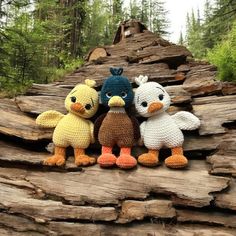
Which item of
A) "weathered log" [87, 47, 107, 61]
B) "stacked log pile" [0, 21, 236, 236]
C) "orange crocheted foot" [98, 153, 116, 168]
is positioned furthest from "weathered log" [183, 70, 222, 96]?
"weathered log" [87, 47, 107, 61]

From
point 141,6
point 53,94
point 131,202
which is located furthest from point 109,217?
point 141,6

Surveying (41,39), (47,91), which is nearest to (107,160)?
(47,91)

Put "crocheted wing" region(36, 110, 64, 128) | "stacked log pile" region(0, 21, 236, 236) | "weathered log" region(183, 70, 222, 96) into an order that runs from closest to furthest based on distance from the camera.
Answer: "stacked log pile" region(0, 21, 236, 236) < "crocheted wing" region(36, 110, 64, 128) < "weathered log" region(183, 70, 222, 96)

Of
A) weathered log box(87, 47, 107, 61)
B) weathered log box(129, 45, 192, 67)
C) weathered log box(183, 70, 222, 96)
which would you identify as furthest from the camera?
weathered log box(87, 47, 107, 61)

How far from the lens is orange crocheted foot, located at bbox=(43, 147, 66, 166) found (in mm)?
4332

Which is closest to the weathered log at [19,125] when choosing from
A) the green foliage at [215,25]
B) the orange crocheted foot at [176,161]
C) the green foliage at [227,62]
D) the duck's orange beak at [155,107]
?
the duck's orange beak at [155,107]

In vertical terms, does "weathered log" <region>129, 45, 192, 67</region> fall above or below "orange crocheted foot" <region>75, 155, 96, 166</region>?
above

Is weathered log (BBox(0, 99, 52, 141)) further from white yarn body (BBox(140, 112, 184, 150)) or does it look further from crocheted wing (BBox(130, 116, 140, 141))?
white yarn body (BBox(140, 112, 184, 150))

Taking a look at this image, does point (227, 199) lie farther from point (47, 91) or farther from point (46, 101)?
point (47, 91)

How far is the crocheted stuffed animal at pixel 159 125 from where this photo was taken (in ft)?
13.4

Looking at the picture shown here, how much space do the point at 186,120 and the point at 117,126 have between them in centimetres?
87

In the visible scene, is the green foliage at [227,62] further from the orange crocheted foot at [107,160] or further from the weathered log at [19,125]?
the weathered log at [19,125]

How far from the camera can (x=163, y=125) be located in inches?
165

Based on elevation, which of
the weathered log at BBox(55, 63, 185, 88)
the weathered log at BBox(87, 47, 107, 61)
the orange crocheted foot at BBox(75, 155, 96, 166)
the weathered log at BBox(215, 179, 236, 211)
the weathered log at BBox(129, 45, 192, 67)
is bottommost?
the weathered log at BBox(215, 179, 236, 211)
